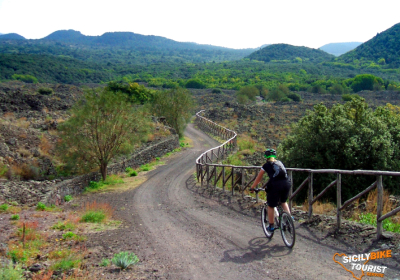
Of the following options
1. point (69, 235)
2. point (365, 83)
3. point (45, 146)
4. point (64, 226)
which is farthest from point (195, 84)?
point (69, 235)

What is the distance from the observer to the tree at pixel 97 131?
58.9ft

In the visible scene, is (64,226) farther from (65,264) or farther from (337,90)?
(337,90)

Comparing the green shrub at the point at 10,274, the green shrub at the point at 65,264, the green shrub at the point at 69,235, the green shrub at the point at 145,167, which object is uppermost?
the green shrub at the point at 10,274

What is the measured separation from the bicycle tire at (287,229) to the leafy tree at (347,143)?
944 centimetres

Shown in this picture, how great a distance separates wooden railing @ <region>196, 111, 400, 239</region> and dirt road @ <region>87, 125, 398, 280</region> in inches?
33.9

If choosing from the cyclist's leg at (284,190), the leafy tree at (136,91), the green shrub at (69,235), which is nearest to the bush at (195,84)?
the leafy tree at (136,91)

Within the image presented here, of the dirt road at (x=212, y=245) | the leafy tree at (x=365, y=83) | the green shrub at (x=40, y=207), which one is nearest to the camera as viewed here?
the dirt road at (x=212, y=245)

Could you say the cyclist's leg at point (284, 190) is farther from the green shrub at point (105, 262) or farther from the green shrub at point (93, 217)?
the green shrub at point (93, 217)

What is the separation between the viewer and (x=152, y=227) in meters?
9.13

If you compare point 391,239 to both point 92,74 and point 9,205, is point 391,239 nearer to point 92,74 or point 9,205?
point 9,205

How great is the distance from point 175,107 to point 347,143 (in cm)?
2654

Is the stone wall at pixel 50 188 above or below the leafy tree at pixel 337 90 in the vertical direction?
below

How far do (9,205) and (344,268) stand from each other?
10.1 metres

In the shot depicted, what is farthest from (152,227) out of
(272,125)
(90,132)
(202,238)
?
(272,125)
